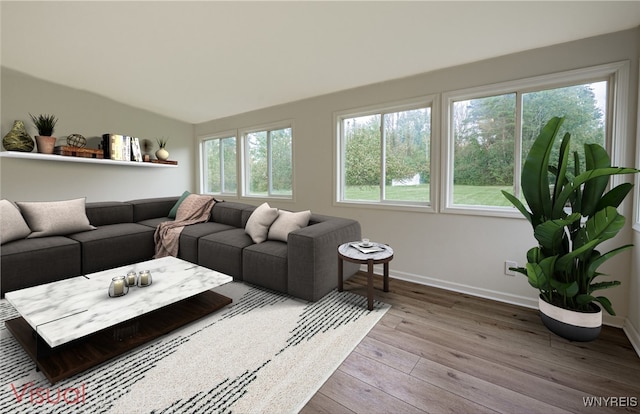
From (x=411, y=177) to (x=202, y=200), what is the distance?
2887mm

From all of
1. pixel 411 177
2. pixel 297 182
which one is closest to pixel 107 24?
pixel 297 182

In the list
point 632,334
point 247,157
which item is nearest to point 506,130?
point 632,334

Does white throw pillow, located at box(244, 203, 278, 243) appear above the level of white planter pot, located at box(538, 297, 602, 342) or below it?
above

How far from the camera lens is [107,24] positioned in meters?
2.39

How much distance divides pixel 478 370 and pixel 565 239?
3.68 ft

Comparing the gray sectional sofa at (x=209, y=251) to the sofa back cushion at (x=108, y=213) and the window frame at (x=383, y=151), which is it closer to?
the sofa back cushion at (x=108, y=213)

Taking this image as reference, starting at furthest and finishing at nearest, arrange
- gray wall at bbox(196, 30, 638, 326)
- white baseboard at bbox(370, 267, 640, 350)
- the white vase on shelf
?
1. the white vase on shelf
2. gray wall at bbox(196, 30, 638, 326)
3. white baseboard at bbox(370, 267, 640, 350)

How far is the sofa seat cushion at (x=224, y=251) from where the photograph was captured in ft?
9.14

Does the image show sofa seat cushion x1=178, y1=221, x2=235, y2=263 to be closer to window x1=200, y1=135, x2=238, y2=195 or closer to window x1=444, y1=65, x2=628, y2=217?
window x1=200, y1=135, x2=238, y2=195

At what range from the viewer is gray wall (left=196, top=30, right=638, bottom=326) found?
2.09 m

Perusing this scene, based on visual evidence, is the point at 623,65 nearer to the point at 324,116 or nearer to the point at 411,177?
the point at 411,177

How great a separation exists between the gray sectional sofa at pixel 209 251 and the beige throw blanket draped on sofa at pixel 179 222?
93 millimetres

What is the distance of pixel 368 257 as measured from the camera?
2287 millimetres

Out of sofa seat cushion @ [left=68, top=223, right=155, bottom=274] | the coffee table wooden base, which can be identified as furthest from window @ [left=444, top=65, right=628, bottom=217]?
sofa seat cushion @ [left=68, top=223, right=155, bottom=274]
